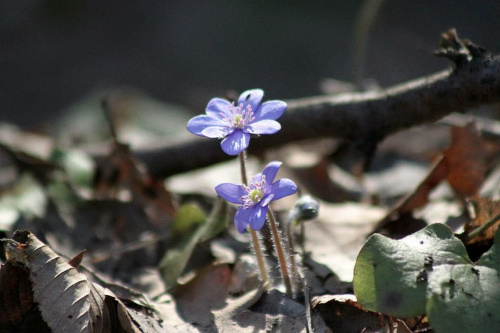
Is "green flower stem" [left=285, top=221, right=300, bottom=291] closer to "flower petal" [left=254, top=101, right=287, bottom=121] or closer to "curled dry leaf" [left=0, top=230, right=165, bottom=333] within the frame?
"flower petal" [left=254, top=101, right=287, bottom=121]

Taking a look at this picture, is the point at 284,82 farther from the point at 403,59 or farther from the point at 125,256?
the point at 125,256

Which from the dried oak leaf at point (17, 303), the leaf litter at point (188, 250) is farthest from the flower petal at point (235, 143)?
the dried oak leaf at point (17, 303)

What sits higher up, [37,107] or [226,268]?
[37,107]

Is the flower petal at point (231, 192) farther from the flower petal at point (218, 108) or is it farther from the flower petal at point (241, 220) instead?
the flower petal at point (218, 108)

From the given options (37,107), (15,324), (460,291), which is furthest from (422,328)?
(37,107)

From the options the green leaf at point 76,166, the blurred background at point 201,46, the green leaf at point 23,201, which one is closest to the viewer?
the green leaf at point 23,201

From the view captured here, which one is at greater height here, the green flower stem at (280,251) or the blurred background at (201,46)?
the blurred background at (201,46)

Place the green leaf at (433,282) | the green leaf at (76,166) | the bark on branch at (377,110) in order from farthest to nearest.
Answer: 1. the green leaf at (76,166)
2. the bark on branch at (377,110)
3. the green leaf at (433,282)
